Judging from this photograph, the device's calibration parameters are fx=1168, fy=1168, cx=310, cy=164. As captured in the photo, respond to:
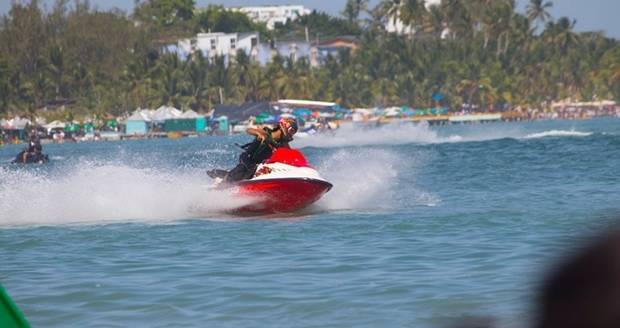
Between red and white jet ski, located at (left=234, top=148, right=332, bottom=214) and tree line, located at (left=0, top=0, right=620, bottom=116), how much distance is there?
86.2m

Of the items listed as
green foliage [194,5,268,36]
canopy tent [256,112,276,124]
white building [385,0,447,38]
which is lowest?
canopy tent [256,112,276,124]

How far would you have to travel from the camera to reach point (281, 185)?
602 inches

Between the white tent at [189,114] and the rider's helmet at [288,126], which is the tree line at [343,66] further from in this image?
the rider's helmet at [288,126]

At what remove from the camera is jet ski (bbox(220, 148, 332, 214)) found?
1531cm

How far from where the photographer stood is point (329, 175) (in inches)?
770

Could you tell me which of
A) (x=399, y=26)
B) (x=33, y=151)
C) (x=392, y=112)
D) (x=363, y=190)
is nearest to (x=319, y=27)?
(x=399, y=26)

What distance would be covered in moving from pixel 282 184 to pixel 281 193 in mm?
205

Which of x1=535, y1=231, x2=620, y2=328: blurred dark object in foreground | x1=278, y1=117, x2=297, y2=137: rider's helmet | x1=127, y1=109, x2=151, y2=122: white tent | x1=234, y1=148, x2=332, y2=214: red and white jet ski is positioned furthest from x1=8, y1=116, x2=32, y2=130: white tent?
x1=535, y1=231, x2=620, y2=328: blurred dark object in foreground

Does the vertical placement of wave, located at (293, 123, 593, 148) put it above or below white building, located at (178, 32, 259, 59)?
below

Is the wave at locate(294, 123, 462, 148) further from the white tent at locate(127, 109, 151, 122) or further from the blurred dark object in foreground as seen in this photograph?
the blurred dark object in foreground

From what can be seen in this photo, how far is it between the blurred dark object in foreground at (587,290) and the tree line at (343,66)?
3964 inches

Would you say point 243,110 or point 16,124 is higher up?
point 243,110

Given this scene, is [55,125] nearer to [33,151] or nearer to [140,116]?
[140,116]

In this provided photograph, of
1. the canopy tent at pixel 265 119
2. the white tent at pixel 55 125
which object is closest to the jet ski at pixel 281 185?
the canopy tent at pixel 265 119
